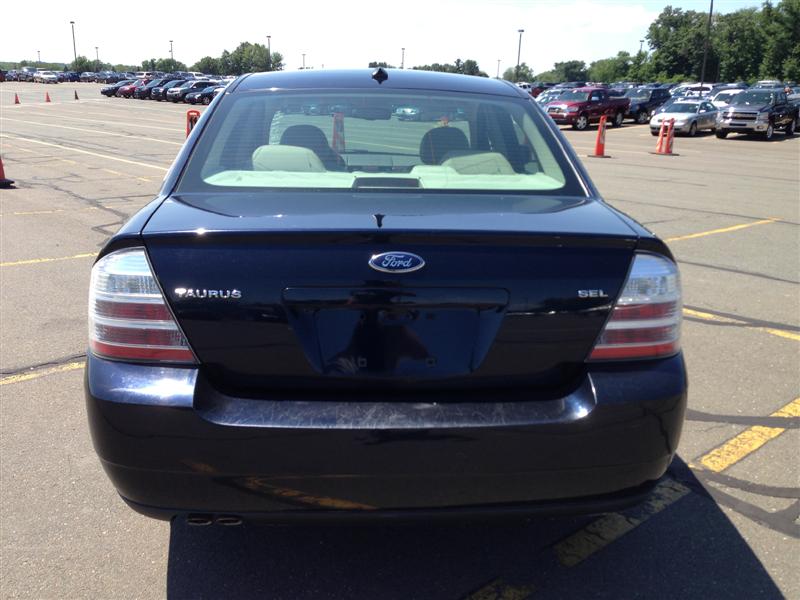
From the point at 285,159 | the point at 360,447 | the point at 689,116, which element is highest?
the point at 285,159

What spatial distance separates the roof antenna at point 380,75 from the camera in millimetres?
3625

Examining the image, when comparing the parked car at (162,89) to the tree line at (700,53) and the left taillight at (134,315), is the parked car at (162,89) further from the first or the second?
the left taillight at (134,315)

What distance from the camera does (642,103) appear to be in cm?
3897

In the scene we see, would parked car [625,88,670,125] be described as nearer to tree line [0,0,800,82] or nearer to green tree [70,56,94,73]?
tree line [0,0,800,82]

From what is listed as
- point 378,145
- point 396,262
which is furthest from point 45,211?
point 396,262

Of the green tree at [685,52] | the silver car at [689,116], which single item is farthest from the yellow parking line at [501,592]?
the green tree at [685,52]

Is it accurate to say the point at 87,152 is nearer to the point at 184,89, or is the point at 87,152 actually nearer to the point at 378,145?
the point at 378,145

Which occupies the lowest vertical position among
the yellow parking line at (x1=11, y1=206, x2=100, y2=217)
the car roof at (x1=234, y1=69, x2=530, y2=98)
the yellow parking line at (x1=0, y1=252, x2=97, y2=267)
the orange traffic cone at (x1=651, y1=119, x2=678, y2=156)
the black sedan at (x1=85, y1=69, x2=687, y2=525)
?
the yellow parking line at (x1=11, y1=206, x2=100, y2=217)

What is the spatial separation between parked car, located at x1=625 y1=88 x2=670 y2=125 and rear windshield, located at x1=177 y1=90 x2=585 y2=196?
122 ft

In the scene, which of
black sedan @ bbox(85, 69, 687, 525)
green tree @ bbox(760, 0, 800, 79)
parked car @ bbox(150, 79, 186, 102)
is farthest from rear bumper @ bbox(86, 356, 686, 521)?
green tree @ bbox(760, 0, 800, 79)

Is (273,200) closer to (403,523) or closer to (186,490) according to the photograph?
(186,490)

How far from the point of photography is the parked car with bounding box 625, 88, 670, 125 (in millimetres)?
38594

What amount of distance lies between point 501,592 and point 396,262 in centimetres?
131

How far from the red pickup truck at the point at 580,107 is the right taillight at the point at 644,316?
3226cm
